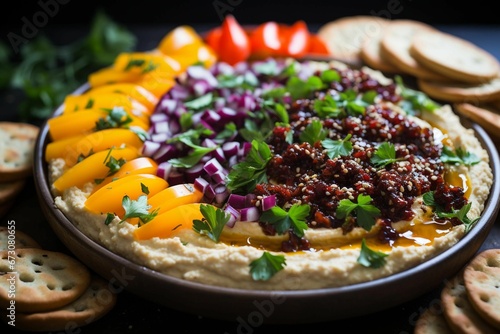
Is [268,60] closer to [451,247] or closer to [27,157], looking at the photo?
[27,157]

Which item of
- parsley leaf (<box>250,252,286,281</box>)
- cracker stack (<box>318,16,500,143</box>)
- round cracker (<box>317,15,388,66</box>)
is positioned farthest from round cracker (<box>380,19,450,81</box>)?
parsley leaf (<box>250,252,286,281</box>)

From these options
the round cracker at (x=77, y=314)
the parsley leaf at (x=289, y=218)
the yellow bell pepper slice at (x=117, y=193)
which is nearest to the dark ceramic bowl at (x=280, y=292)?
the round cracker at (x=77, y=314)

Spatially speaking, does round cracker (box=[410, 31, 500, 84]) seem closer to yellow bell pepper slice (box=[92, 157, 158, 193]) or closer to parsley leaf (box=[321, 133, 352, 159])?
parsley leaf (box=[321, 133, 352, 159])

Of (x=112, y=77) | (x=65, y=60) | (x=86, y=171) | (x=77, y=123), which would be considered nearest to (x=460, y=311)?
(x=86, y=171)

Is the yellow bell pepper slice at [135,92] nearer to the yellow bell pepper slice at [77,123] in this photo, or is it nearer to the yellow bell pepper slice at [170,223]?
the yellow bell pepper slice at [77,123]

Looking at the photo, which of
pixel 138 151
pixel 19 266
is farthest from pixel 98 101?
pixel 19 266
